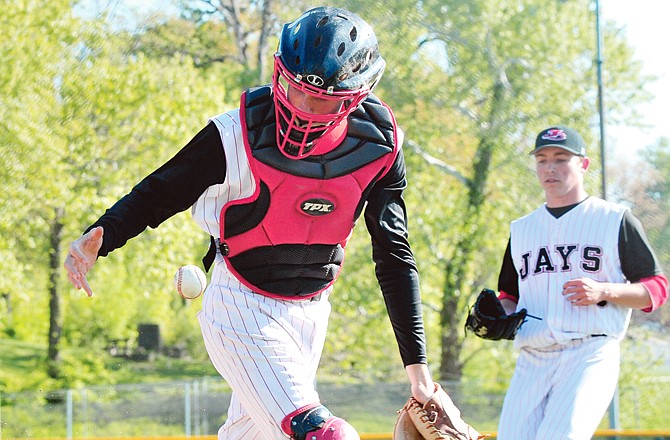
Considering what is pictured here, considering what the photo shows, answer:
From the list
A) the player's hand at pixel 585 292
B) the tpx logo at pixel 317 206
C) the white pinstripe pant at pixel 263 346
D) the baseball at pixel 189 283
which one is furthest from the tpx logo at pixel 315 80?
the player's hand at pixel 585 292

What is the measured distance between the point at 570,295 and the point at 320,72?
2.44 meters

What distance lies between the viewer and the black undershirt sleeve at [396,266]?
355 centimetres

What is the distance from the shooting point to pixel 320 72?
3.12 metres

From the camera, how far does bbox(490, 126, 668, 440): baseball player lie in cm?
492

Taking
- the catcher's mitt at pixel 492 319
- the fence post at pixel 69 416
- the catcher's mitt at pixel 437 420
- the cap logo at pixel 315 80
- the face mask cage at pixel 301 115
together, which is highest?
the cap logo at pixel 315 80

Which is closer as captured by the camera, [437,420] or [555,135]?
[437,420]

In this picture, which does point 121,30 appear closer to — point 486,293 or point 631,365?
point 631,365

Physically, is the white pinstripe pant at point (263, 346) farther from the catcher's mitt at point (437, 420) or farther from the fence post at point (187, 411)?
the fence post at point (187, 411)

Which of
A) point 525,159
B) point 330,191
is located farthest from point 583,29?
point 330,191

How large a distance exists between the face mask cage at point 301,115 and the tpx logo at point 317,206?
0.52 ft

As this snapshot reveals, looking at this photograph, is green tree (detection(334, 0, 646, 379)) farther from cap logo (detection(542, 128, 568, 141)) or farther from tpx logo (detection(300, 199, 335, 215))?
tpx logo (detection(300, 199, 335, 215))

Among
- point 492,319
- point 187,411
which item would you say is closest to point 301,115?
point 492,319

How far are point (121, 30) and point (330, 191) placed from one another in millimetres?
15366

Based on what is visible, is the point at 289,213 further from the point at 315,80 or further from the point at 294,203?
the point at 315,80
